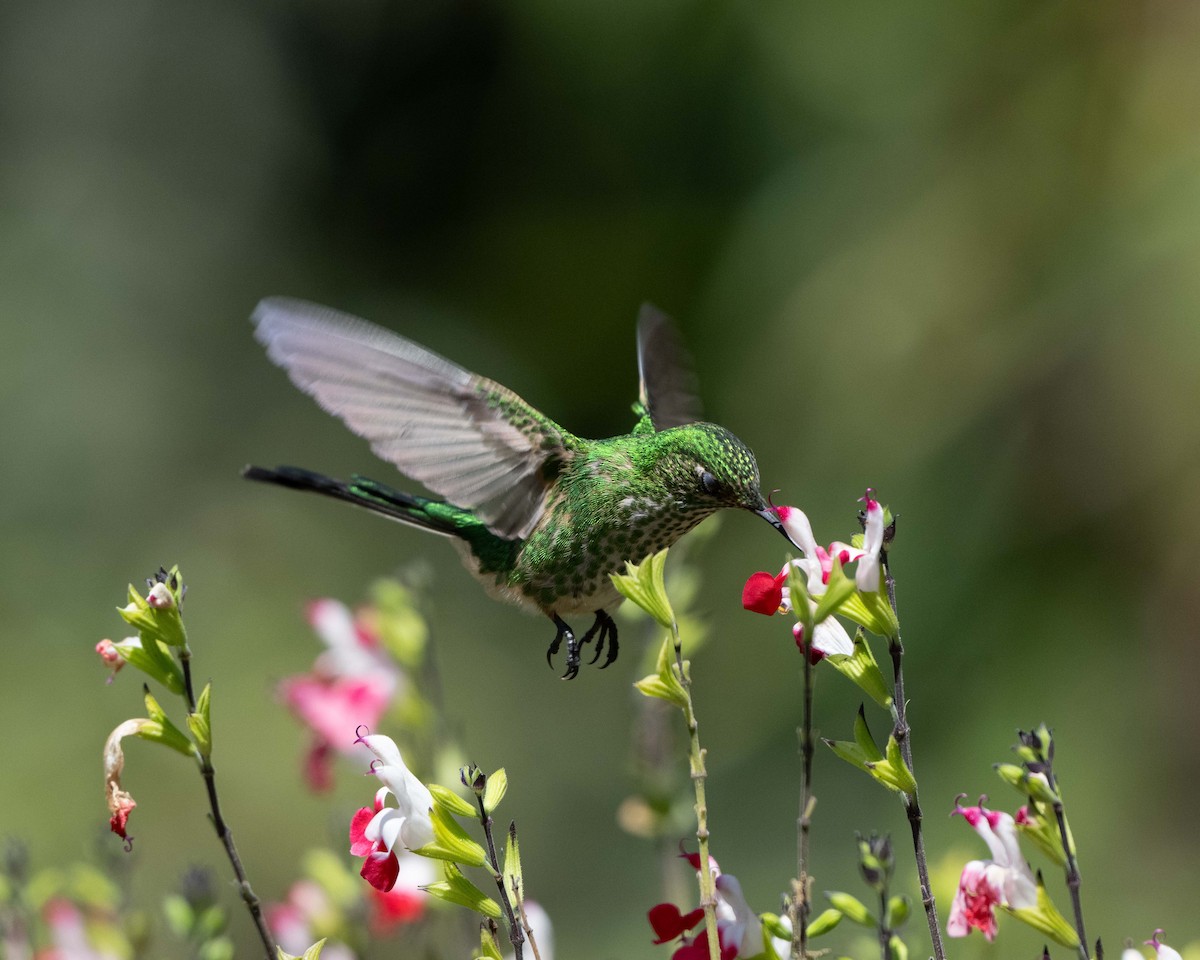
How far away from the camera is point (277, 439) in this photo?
4738 mm

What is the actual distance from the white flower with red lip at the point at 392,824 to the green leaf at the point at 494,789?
0.19ft

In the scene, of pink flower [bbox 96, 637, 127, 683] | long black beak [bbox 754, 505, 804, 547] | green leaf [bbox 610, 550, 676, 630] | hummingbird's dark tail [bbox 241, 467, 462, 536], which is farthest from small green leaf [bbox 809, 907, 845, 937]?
hummingbird's dark tail [bbox 241, 467, 462, 536]

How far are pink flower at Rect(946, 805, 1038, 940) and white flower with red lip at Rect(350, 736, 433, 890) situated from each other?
1.17ft

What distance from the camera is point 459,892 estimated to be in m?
0.80

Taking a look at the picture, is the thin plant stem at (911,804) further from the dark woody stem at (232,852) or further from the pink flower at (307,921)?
the pink flower at (307,921)

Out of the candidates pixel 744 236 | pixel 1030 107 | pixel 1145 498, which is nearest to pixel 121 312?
pixel 744 236

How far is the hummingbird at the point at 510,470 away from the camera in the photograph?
3.73 feet

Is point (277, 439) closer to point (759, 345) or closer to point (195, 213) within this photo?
point (195, 213)

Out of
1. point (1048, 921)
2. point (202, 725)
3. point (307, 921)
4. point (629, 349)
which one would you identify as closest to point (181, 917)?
point (307, 921)

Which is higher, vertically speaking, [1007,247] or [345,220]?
[345,220]

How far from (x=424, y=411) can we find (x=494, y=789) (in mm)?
522

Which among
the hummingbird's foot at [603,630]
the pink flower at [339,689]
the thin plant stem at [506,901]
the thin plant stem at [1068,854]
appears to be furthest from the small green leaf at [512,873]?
the pink flower at [339,689]

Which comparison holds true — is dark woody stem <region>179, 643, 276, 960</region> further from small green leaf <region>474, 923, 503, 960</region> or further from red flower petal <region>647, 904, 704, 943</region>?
red flower petal <region>647, 904, 704, 943</region>

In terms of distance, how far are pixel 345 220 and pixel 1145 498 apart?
3.00 m
